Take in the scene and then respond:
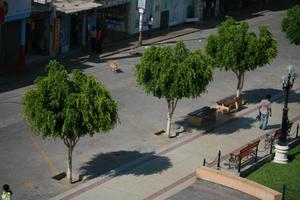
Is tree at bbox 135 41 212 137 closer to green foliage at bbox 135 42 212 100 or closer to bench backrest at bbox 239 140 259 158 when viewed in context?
green foliage at bbox 135 42 212 100

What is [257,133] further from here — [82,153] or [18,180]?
[18,180]

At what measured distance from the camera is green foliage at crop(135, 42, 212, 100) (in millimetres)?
29859

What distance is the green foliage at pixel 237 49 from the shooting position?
34688 mm

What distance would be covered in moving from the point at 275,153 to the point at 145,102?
9.03 meters

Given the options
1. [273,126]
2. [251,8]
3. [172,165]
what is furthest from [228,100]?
[251,8]

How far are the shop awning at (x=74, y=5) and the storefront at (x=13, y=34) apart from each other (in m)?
3.30

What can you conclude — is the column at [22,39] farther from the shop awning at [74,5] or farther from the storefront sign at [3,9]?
the shop awning at [74,5]

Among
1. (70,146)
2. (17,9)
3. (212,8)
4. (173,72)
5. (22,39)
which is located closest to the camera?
(70,146)

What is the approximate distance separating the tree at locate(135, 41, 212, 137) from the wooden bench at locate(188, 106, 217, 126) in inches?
110

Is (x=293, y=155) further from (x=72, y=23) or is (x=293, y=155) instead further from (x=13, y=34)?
(x=72, y=23)

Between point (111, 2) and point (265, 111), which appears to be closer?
point (265, 111)

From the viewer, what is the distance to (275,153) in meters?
29.5

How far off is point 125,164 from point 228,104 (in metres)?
8.99

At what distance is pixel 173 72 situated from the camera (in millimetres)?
29922
